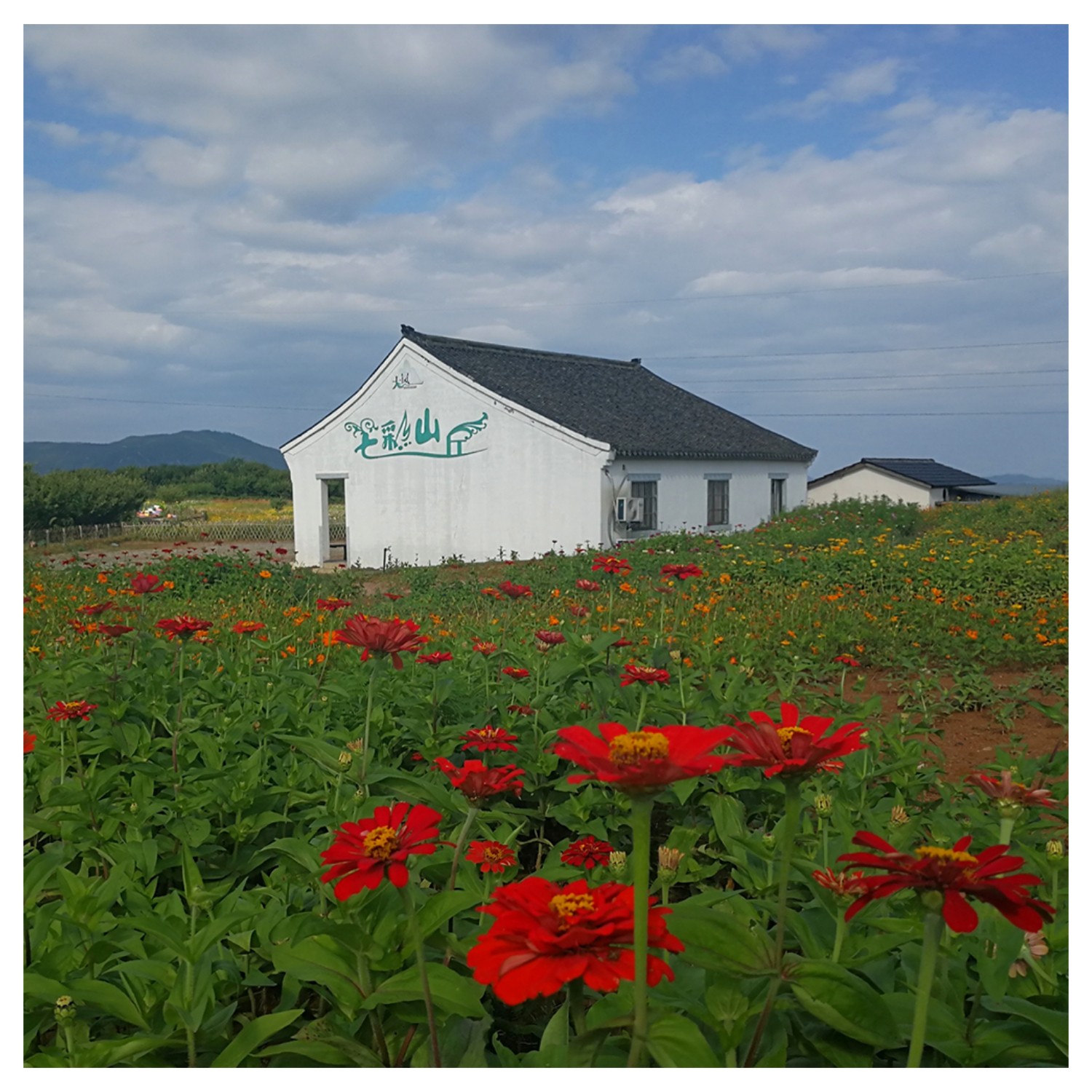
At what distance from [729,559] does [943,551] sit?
2.35m

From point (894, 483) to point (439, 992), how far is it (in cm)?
2976

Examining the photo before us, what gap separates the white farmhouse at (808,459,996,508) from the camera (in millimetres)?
28688

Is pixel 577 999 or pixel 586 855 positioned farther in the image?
pixel 586 855

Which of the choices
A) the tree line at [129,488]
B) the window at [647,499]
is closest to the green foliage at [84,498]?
the tree line at [129,488]

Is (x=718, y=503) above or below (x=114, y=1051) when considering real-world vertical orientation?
above

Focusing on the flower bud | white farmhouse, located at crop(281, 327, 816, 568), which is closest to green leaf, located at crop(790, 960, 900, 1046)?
the flower bud

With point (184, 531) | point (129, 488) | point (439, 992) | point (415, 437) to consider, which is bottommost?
point (439, 992)

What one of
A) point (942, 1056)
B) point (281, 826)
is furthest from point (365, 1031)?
point (281, 826)

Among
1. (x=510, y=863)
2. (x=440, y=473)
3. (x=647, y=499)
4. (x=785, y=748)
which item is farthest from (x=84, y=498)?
(x=785, y=748)

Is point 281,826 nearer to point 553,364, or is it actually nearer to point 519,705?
point 519,705

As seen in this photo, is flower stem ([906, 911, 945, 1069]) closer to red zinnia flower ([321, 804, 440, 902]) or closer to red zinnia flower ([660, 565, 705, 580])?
red zinnia flower ([321, 804, 440, 902])

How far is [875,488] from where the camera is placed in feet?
96.1

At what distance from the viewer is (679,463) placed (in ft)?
59.4

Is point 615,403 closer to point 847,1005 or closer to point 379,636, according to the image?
point 379,636
